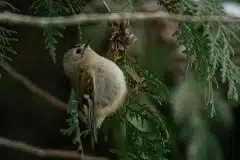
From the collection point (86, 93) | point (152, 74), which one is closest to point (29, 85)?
point (86, 93)

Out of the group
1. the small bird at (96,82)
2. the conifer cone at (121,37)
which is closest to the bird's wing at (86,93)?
the small bird at (96,82)

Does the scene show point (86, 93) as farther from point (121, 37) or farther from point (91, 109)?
point (121, 37)

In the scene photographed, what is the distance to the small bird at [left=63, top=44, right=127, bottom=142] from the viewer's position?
4.27 feet

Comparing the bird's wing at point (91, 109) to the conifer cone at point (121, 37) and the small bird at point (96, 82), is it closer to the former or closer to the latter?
the small bird at point (96, 82)

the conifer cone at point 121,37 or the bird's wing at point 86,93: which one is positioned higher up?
the conifer cone at point 121,37

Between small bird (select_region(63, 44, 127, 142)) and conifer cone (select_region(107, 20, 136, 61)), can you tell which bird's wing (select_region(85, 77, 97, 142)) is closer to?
small bird (select_region(63, 44, 127, 142))

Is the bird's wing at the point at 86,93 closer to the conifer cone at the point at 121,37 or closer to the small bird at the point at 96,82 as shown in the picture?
the small bird at the point at 96,82

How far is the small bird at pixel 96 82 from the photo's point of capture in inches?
51.3

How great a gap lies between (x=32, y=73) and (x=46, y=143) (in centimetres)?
30

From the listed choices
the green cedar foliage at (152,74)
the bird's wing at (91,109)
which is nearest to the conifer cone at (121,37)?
the green cedar foliage at (152,74)

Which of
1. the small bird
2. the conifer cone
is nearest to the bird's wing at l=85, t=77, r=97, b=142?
the small bird

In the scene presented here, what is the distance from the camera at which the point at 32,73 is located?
8.41ft

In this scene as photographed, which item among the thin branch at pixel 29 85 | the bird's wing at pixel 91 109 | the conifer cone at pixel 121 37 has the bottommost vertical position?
the bird's wing at pixel 91 109

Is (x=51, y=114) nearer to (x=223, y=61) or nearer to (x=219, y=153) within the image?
(x=219, y=153)
